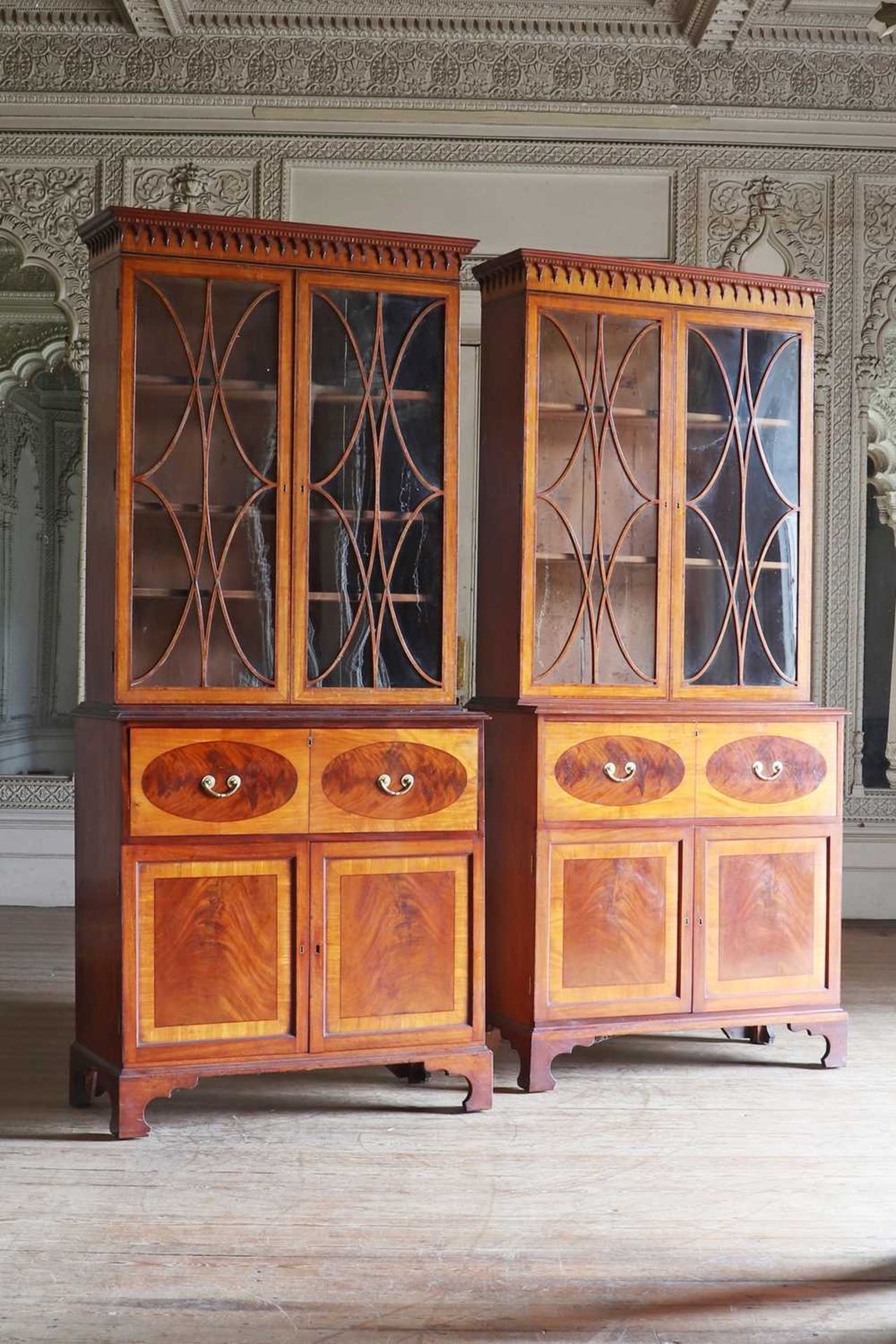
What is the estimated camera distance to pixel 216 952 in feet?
11.0

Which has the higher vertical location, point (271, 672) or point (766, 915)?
A: point (271, 672)

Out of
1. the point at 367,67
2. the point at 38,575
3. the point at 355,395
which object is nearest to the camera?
the point at 355,395

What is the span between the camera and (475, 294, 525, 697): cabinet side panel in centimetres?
380

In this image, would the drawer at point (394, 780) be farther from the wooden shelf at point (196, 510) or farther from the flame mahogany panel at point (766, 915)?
the flame mahogany panel at point (766, 915)

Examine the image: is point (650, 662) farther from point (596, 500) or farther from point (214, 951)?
point (214, 951)

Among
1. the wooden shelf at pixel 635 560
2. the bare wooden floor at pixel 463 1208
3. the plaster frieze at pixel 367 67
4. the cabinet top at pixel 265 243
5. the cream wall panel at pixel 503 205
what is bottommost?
the bare wooden floor at pixel 463 1208

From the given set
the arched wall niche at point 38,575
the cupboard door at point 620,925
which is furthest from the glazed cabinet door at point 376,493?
the arched wall niche at point 38,575

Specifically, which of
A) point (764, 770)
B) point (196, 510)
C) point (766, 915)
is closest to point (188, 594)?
point (196, 510)

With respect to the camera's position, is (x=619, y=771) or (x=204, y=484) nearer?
(x=204, y=484)

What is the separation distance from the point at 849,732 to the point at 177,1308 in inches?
185

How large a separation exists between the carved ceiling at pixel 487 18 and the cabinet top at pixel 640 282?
8.08ft

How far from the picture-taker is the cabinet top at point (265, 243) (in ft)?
11.1

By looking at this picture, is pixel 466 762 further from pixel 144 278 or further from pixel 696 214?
pixel 696 214

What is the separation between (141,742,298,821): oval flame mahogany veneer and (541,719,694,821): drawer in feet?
2.42
